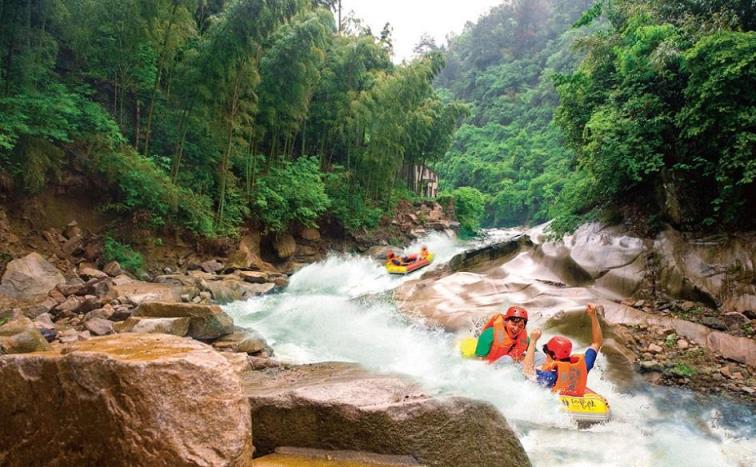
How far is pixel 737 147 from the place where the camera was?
5.99 m

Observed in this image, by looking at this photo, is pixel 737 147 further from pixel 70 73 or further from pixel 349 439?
pixel 70 73

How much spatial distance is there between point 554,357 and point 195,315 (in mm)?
4620

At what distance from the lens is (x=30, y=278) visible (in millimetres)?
7477

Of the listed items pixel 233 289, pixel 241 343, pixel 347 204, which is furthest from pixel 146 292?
pixel 347 204

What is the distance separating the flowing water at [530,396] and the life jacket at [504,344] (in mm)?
168

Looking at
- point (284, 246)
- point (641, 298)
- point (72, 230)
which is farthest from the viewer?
point (284, 246)

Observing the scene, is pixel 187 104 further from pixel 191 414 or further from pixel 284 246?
pixel 191 414

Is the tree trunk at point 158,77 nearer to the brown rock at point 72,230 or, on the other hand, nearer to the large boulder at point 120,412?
the brown rock at point 72,230

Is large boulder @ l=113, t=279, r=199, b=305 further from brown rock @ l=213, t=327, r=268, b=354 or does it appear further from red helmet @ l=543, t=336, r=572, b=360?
red helmet @ l=543, t=336, r=572, b=360

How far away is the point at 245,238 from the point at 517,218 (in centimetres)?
3299

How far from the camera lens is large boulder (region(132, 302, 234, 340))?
6.06 m

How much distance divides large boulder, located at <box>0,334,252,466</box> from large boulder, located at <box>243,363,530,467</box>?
54 cm

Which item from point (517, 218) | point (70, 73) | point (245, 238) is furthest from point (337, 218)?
point (517, 218)

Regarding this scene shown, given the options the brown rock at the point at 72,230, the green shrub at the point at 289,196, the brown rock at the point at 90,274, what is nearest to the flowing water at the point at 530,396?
the brown rock at the point at 90,274
